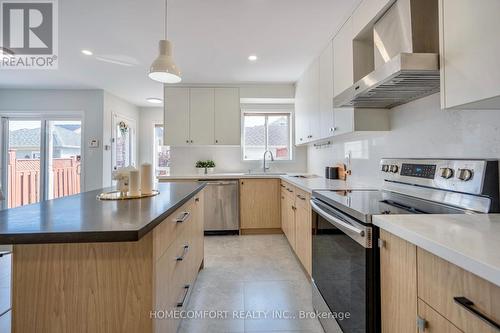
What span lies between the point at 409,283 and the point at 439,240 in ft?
0.80

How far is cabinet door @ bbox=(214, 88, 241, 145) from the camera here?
401cm

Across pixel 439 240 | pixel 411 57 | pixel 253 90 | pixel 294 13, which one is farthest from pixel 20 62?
pixel 439 240

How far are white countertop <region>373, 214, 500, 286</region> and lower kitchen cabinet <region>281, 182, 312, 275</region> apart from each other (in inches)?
45.3

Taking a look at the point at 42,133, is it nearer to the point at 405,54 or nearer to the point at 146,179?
the point at 146,179

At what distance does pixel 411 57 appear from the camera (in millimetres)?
1192

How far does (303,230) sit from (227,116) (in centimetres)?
238

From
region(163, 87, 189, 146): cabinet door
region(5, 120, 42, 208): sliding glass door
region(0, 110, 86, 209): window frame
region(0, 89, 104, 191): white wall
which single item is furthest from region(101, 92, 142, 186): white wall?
region(163, 87, 189, 146): cabinet door

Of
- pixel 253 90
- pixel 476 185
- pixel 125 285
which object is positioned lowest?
pixel 125 285

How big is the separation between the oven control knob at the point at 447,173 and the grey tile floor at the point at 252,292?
4.09 ft

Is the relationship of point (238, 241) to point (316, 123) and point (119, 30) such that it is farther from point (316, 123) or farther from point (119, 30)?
point (119, 30)

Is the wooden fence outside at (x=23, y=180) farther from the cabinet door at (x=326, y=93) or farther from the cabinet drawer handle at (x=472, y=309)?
the cabinet drawer handle at (x=472, y=309)

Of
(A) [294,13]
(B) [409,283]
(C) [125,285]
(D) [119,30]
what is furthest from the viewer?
(D) [119,30]

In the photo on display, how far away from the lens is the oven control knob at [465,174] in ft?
3.75

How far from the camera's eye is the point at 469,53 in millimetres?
963
